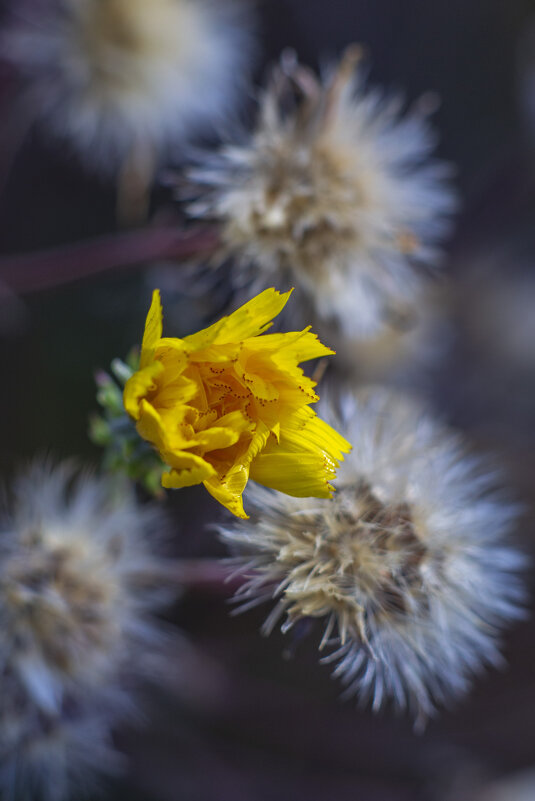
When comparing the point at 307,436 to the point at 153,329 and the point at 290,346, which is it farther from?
the point at 153,329

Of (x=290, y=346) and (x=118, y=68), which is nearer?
(x=290, y=346)

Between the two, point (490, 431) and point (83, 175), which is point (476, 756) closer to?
point (490, 431)

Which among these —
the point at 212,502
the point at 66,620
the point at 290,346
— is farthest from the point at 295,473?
the point at 212,502

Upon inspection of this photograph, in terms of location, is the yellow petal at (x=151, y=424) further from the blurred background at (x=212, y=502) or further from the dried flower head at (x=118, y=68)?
the dried flower head at (x=118, y=68)

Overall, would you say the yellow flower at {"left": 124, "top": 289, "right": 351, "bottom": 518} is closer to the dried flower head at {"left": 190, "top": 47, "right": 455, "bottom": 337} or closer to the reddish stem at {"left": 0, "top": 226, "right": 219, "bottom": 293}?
the dried flower head at {"left": 190, "top": 47, "right": 455, "bottom": 337}

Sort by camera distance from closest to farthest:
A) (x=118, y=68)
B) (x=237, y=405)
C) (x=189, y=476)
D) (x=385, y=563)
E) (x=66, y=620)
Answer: (x=189, y=476), (x=237, y=405), (x=385, y=563), (x=66, y=620), (x=118, y=68)

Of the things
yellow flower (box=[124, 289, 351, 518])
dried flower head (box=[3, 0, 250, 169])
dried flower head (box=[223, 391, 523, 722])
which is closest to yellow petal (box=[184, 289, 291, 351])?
yellow flower (box=[124, 289, 351, 518])
